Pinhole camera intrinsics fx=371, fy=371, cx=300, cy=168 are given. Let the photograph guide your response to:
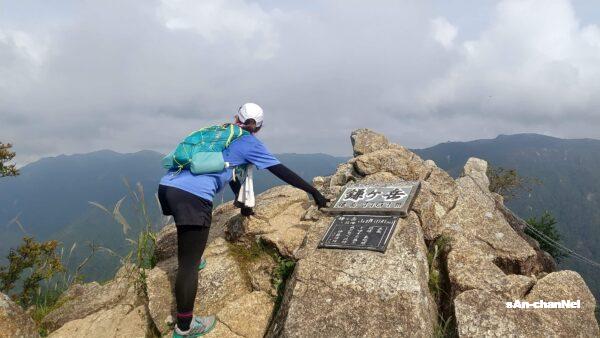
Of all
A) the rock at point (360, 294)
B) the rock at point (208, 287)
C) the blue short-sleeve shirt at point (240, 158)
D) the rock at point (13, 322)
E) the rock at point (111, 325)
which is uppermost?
the blue short-sleeve shirt at point (240, 158)

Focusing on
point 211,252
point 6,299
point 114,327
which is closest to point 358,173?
point 211,252

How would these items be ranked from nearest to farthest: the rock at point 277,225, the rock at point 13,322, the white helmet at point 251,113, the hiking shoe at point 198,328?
the hiking shoe at point 198,328
the rock at point 13,322
the white helmet at point 251,113
the rock at point 277,225

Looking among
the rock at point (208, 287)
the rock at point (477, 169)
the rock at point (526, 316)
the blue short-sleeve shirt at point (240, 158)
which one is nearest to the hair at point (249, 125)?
the blue short-sleeve shirt at point (240, 158)

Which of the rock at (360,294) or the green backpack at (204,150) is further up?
the green backpack at (204,150)

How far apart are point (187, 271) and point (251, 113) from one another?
8.69ft

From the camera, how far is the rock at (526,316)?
519 centimetres

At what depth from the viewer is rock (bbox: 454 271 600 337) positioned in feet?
17.0

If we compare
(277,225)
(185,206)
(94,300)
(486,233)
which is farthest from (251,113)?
(486,233)

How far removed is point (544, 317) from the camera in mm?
5418

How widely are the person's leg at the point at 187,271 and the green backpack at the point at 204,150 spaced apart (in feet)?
2.85

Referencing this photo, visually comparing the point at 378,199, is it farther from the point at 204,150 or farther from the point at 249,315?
the point at 204,150

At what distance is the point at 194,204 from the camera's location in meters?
5.23

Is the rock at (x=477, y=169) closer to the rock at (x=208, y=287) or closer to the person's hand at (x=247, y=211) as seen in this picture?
the person's hand at (x=247, y=211)

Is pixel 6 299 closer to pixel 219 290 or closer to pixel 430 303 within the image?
pixel 219 290
